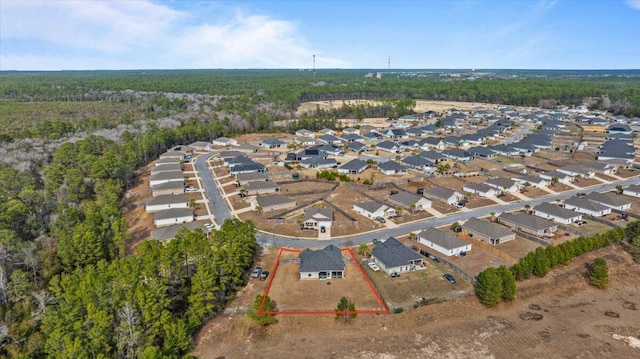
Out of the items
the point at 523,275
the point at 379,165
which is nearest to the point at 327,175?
the point at 379,165

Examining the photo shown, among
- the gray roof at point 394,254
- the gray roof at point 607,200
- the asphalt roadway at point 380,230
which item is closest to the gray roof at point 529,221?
the asphalt roadway at point 380,230

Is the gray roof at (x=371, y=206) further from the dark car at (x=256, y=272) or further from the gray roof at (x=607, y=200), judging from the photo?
the gray roof at (x=607, y=200)

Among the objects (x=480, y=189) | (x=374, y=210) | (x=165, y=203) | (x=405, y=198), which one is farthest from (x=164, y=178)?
(x=480, y=189)

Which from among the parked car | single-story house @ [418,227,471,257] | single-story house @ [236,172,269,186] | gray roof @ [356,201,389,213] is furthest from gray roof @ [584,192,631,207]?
single-story house @ [236,172,269,186]

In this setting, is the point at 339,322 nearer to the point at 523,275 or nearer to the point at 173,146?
the point at 523,275

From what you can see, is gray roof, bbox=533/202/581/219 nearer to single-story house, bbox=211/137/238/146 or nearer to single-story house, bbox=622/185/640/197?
single-story house, bbox=622/185/640/197

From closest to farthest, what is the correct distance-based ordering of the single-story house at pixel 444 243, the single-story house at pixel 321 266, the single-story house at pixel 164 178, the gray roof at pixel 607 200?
1. the single-story house at pixel 321 266
2. the single-story house at pixel 444 243
3. the gray roof at pixel 607 200
4. the single-story house at pixel 164 178
